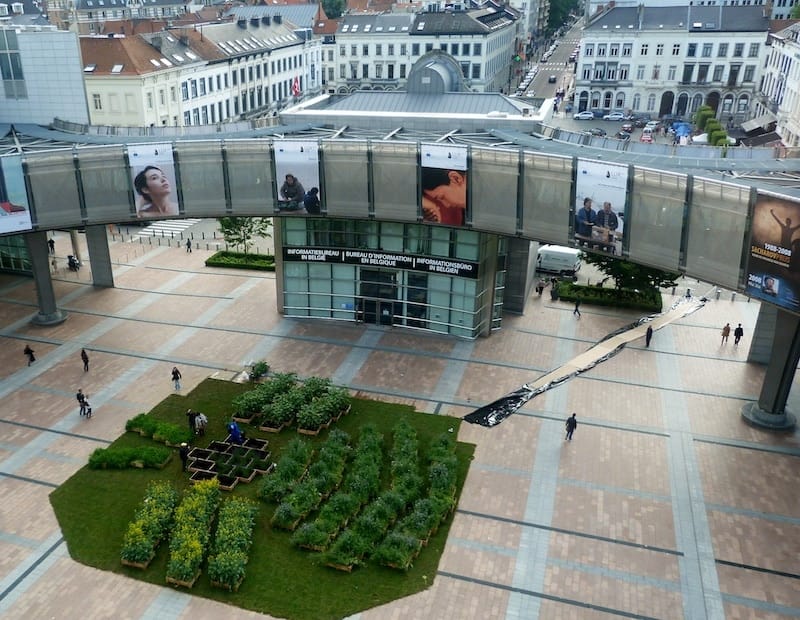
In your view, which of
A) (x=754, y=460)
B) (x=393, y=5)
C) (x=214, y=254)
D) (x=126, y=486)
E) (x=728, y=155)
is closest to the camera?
(x=126, y=486)

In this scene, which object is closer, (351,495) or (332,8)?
(351,495)

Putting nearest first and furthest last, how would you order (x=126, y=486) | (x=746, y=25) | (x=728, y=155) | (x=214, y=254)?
1. (x=126, y=486)
2. (x=728, y=155)
3. (x=214, y=254)
4. (x=746, y=25)

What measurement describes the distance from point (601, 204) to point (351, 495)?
1455 cm

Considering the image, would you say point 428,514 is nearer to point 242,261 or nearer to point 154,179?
point 154,179

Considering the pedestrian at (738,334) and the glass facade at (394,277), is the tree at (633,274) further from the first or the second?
the glass facade at (394,277)

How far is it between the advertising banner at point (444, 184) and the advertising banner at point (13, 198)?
17.6 meters

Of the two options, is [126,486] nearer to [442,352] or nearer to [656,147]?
[442,352]

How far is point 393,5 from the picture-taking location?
436ft

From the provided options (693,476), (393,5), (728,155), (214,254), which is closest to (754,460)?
(693,476)

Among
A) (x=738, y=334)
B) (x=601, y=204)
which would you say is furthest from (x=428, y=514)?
(x=738, y=334)

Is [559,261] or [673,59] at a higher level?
[673,59]

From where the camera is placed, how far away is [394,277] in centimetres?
3709

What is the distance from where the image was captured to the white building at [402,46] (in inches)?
3853

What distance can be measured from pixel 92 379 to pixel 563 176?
23.2 m
